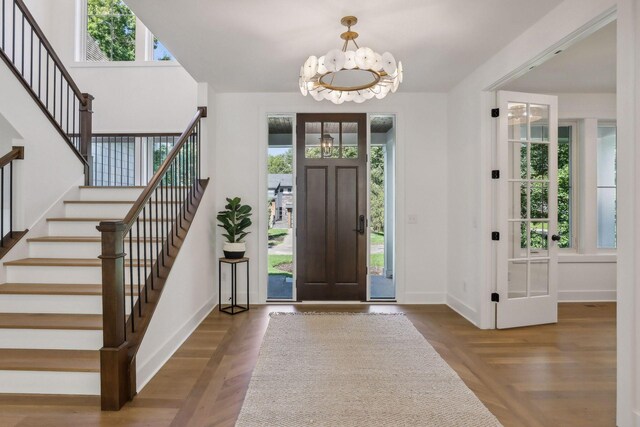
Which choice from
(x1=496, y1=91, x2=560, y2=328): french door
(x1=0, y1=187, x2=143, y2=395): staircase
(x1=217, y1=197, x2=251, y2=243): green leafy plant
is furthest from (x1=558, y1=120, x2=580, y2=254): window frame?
(x1=0, y1=187, x2=143, y2=395): staircase

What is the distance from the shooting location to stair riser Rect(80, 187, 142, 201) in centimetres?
387

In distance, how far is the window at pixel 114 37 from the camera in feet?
18.4

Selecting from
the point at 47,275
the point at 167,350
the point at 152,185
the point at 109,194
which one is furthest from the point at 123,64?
the point at 167,350

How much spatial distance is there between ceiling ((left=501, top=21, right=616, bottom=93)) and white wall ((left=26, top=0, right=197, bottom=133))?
4526 mm

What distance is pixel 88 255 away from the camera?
3188 mm

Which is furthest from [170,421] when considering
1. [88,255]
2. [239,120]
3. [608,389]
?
[239,120]

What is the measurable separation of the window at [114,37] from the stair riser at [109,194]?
2790 mm

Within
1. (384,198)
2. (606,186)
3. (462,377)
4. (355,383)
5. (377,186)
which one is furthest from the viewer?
(377,186)

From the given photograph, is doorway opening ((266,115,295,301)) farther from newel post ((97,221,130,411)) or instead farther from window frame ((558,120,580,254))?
window frame ((558,120,580,254))

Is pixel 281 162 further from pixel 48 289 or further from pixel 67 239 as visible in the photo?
pixel 48 289

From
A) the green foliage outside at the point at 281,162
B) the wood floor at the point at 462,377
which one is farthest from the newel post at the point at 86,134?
the green foliage outside at the point at 281,162

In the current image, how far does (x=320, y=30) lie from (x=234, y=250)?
2.39m

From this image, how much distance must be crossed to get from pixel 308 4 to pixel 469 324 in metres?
3.28

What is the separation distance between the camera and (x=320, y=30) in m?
2.81
